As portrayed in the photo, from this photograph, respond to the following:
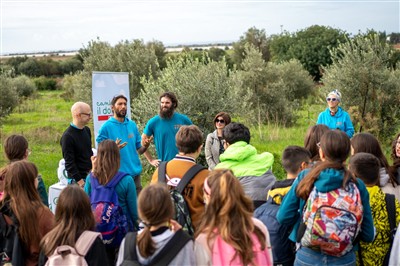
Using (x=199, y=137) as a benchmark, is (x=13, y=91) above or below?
below

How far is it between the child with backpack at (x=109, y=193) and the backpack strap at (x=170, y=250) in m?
1.44

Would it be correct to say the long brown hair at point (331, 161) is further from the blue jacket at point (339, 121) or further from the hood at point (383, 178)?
the blue jacket at point (339, 121)

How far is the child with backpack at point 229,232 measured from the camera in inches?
137

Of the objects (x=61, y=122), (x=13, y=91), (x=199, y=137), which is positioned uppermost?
(x=199, y=137)

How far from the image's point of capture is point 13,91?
24.8m

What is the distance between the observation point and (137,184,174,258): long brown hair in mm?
3375

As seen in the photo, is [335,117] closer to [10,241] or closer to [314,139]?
[314,139]

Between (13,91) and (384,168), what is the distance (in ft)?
76.0

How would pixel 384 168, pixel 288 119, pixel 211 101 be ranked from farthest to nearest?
pixel 288 119 < pixel 211 101 < pixel 384 168

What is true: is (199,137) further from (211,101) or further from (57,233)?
→ (211,101)

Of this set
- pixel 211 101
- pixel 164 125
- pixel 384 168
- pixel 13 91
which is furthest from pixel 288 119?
pixel 384 168

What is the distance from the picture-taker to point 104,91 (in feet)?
30.6

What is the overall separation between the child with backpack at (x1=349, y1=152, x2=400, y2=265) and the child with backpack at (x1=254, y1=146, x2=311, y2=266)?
1.58 feet

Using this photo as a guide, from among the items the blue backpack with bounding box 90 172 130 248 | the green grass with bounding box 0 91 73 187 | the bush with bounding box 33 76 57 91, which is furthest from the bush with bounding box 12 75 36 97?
the blue backpack with bounding box 90 172 130 248
